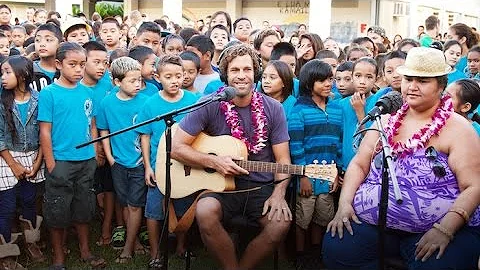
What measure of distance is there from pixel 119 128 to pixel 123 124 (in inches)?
2.1

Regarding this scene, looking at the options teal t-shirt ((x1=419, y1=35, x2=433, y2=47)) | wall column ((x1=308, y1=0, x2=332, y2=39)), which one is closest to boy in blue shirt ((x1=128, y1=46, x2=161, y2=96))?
teal t-shirt ((x1=419, y1=35, x2=433, y2=47))

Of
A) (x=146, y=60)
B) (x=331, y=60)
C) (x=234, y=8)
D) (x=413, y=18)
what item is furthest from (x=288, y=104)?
(x=413, y=18)

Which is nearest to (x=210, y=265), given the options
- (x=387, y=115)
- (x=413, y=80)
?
(x=387, y=115)

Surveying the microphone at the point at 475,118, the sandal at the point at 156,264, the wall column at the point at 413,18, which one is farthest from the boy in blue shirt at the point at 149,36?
the wall column at the point at 413,18

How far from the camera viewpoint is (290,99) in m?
5.24

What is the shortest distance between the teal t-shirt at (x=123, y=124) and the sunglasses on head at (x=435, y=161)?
2.42 meters

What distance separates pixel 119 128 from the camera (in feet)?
17.2

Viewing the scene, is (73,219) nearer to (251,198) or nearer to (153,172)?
(153,172)

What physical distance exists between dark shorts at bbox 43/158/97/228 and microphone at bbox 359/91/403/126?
225 centimetres

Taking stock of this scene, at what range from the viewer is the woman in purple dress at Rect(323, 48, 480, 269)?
368 cm

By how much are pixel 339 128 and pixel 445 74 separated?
4.41 feet

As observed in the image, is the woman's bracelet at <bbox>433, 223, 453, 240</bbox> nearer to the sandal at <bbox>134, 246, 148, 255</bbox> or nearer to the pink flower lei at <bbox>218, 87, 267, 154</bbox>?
the pink flower lei at <bbox>218, 87, 267, 154</bbox>

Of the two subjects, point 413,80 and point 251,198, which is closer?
point 413,80

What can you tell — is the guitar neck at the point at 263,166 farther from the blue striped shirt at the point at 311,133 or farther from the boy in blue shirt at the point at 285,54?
the boy in blue shirt at the point at 285,54
